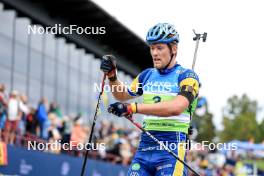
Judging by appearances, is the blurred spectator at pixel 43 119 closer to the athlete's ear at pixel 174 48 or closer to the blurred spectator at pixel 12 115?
the blurred spectator at pixel 12 115

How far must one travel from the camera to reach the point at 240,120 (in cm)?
10306

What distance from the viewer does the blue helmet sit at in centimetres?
761

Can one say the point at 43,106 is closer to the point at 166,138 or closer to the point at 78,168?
the point at 78,168

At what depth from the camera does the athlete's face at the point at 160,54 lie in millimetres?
7652

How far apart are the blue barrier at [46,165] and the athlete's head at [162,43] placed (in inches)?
340

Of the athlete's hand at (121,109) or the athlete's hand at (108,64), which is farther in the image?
the athlete's hand at (108,64)

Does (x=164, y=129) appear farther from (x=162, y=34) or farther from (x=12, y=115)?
(x=12, y=115)

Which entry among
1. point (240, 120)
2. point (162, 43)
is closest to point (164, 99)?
point (162, 43)

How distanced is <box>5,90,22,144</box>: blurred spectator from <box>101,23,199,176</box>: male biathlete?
7913 mm

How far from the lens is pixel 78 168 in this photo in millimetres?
19312

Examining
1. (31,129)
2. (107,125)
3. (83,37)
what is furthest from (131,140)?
(83,37)
